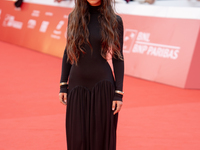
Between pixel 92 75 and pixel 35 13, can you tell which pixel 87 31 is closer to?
pixel 92 75

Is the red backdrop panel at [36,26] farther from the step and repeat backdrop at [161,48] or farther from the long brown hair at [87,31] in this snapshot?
the long brown hair at [87,31]

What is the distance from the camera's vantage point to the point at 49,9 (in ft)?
32.7

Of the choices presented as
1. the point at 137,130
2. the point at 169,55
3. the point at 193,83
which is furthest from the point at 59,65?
A: the point at 137,130

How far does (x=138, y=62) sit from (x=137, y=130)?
134 inches

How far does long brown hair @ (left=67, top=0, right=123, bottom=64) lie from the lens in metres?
2.08

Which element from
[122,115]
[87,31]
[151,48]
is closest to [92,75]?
[87,31]

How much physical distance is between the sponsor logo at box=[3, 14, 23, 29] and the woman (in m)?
9.48

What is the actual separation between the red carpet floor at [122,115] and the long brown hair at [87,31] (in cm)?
156

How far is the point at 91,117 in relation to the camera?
220 cm

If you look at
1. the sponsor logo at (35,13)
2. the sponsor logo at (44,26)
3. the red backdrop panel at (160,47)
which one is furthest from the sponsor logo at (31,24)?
the red backdrop panel at (160,47)

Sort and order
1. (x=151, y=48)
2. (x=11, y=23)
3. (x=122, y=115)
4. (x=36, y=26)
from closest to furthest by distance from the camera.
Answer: (x=122, y=115), (x=151, y=48), (x=36, y=26), (x=11, y=23)

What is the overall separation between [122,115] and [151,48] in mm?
2882

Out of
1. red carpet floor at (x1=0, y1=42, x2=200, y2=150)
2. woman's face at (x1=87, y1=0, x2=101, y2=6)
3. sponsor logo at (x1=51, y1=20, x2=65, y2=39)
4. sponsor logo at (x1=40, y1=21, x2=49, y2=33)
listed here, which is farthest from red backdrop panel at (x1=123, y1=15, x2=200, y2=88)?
woman's face at (x1=87, y1=0, x2=101, y2=6)

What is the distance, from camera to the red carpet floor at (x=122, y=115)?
346 cm
